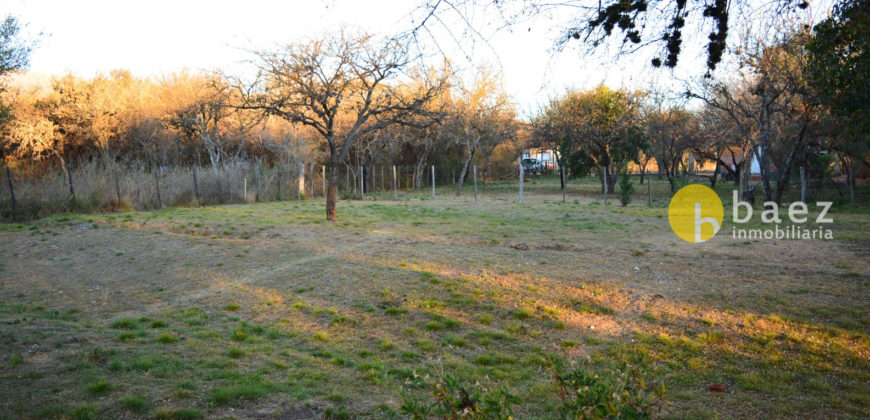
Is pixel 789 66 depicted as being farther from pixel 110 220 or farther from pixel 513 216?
pixel 110 220

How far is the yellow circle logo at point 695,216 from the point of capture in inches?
453

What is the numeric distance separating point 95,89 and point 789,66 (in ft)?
90.2

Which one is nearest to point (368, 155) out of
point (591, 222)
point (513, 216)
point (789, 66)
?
point (513, 216)

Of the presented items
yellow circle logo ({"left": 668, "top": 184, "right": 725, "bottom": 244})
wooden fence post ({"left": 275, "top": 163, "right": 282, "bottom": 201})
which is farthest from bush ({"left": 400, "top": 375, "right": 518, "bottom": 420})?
wooden fence post ({"left": 275, "top": 163, "right": 282, "bottom": 201})

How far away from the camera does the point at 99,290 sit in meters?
7.04

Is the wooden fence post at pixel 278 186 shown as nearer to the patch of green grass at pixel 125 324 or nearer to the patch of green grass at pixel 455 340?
the patch of green grass at pixel 125 324

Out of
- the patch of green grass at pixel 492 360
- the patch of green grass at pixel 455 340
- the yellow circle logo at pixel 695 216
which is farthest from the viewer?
the yellow circle logo at pixel 695 216

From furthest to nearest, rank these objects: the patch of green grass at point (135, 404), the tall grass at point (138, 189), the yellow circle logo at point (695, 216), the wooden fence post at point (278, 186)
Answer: the wooden fence post at point (278, 186) → the tall grass at point (138, 189) → the yellow circle logo at point (695, 216) → the patch of green grass at point (135, 404)

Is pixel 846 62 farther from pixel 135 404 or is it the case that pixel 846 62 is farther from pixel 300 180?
pixel 300 180

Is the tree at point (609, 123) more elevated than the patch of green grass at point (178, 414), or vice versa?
the tree at point (609, 123)
